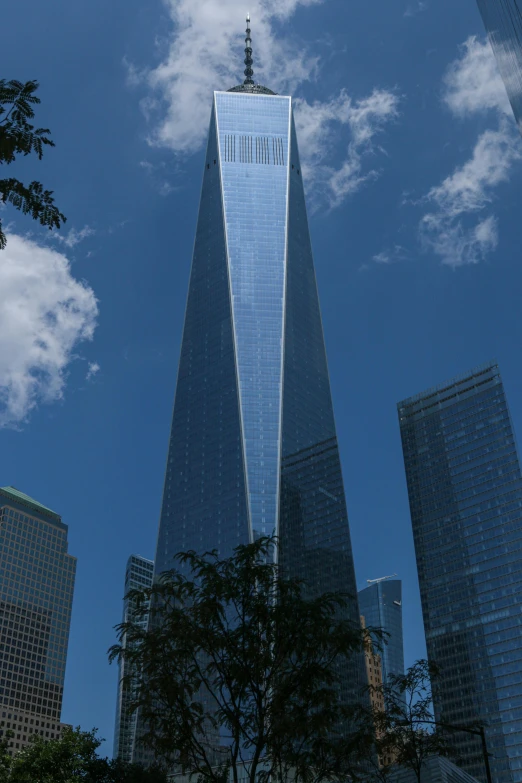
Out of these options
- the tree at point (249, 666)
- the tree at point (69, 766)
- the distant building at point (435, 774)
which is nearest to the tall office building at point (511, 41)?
the tree at point (249, 666)

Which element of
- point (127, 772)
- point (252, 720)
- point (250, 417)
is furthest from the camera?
point (250, 417)

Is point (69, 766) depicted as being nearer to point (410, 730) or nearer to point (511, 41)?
point (410, 730)

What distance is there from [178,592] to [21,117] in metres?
21.2

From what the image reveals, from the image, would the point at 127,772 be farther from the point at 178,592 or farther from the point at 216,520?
the point at 216,520

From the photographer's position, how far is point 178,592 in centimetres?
3516

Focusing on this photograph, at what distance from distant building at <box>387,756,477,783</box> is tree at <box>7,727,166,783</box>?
63.7ft

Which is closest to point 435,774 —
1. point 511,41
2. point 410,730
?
point 410,730

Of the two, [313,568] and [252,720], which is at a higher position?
[313,568]

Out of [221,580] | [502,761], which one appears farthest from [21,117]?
[502,761]

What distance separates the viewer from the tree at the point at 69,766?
7600 centimetres

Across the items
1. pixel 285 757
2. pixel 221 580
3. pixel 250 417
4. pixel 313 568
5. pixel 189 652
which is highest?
pixel 250 417

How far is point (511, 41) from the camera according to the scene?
125ft

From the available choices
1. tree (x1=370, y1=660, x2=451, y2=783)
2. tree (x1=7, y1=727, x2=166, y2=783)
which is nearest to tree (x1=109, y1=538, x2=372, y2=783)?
tree (x1=370, y1=660, x2=451, y2=783)

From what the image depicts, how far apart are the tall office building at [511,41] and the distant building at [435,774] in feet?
154
